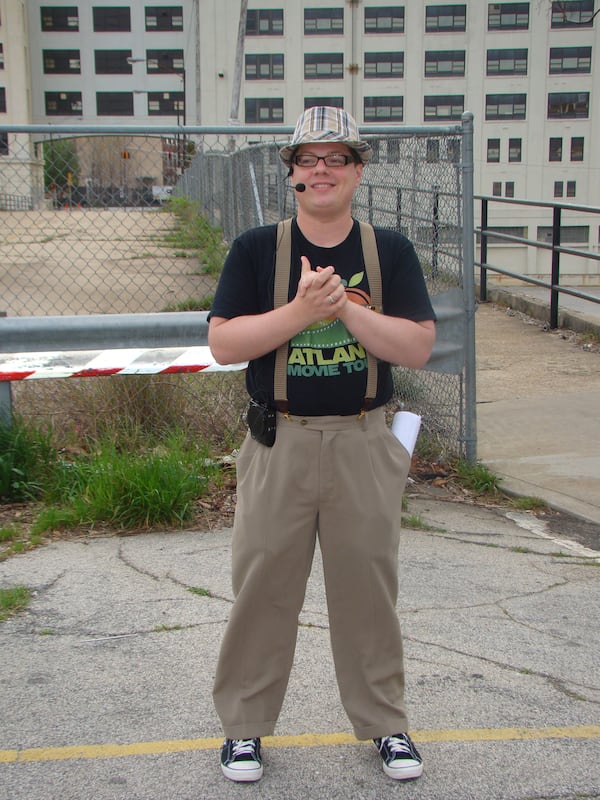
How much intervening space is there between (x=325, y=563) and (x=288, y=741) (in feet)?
2.13

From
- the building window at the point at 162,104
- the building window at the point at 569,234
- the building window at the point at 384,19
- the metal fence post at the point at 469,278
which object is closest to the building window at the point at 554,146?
the building window at the point at 569,234

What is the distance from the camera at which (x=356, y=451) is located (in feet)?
8.92

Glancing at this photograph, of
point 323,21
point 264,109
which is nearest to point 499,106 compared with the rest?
point 323,21

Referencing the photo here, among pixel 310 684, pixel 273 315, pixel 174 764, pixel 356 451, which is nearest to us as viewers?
pixel 273 315

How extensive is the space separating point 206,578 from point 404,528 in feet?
4.05

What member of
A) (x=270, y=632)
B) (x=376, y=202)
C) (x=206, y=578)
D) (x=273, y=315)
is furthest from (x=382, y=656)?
(x=376, y=202)

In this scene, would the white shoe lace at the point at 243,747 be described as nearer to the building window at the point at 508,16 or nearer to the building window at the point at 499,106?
the building window at the point at 499,106

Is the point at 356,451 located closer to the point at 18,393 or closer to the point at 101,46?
the point at 18,393

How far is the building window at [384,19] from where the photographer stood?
69875 mm

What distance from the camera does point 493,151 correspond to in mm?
71250

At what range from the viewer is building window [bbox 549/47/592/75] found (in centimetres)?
6994

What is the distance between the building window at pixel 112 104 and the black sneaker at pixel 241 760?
8288 centimetres

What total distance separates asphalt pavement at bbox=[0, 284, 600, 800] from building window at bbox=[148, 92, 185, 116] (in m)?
79.3

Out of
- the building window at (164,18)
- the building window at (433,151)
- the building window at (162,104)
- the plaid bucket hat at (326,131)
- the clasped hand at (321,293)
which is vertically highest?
the building window at (164,18)
